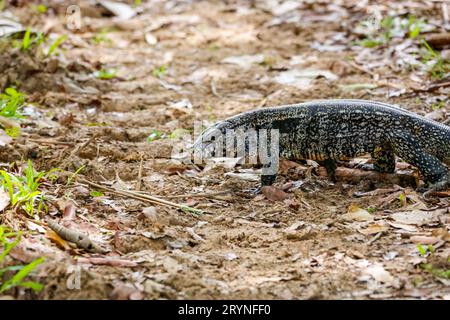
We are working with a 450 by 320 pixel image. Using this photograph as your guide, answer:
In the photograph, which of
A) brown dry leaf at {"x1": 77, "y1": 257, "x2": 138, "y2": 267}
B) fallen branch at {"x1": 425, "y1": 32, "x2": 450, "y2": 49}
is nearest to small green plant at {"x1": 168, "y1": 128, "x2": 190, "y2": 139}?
brown dry leaf at {"x1": 77, "y1": 257, "x2": 138, "y2": 267}

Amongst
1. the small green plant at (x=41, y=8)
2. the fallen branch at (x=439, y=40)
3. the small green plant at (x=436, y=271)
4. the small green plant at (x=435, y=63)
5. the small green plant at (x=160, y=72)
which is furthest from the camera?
the small green plant at (x=41, y=8)

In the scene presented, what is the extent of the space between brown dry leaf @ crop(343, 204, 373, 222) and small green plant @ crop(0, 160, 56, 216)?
2.66m

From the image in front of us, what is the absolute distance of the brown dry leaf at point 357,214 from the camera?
5.79 meters

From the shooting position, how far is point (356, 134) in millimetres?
6672

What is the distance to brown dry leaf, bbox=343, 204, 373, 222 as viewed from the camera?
19.0 ft

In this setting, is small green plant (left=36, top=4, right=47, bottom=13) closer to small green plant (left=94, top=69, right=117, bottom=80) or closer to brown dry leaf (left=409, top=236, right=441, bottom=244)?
small green plant (left=94, top=69, right=117, bottom=80)

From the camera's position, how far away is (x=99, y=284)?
14.9 ft

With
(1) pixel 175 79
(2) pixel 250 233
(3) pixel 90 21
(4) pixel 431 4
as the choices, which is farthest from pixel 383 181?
(3) pixel 90 21

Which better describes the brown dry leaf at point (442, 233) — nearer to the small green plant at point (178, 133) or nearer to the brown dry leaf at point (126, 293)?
the brown dry leaf at point (126, 293)

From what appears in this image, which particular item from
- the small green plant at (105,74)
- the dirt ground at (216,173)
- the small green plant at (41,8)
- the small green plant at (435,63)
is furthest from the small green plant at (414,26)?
the small green plant at (41,8)

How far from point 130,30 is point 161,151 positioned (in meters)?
6.45

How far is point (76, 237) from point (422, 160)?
3.32 metres

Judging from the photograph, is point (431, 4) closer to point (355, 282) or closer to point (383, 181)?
point (383, 181)

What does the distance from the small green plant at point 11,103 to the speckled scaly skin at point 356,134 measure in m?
2.52
